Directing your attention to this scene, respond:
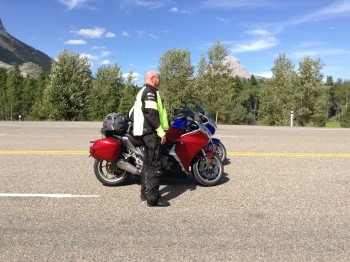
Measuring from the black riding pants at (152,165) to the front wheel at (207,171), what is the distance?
113 centimetres

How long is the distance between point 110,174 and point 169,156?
1.21m

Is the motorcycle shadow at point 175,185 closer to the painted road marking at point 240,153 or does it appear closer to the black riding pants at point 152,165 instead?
the black riding pants at point 152,165

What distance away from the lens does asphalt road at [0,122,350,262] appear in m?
3.41

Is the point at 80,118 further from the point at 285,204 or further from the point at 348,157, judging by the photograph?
the point at 285,204

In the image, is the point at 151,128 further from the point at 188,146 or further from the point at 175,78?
the point at 175,78

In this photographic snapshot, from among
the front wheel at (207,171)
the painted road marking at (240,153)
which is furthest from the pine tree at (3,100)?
the front wheel at (207,171)

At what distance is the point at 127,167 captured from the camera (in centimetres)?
560

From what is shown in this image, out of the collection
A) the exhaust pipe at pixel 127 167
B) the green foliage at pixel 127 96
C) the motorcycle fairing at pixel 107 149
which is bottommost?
the exhaust pipe at pixel 127 167

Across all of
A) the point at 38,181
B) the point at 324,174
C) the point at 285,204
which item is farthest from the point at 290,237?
the point at 38,181

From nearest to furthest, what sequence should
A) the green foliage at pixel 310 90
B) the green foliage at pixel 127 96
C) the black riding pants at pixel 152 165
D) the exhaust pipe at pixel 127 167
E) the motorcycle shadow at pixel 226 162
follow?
1. the black riding pants at pixel 152 165
2. the exhaust pipe at pixel 127 167
3. the motorcycle shadow at pixel 226 162
4. the green foliage at pixel 310 90
5. the green foliage at pixel 127 96

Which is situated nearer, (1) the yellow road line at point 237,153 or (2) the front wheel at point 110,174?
(2) the front wheel at point 110,174

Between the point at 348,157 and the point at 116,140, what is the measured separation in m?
6.42

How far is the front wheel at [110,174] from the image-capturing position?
591 cm

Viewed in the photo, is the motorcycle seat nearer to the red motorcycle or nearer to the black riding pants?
the red motorcycle
